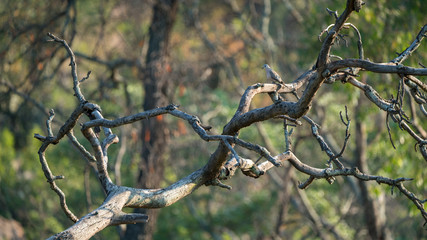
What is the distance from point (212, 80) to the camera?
13.4 m

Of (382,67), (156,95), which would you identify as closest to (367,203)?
(156,95)

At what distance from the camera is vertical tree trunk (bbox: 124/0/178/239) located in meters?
7.33

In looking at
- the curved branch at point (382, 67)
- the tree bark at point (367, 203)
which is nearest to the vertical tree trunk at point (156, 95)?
the tree bark at point (367, 203)

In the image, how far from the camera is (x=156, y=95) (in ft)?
24.0

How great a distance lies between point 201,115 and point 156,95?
3115mm

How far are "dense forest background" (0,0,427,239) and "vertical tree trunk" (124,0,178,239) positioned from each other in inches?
2.2

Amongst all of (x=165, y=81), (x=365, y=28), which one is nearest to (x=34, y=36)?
(x=165, y=81)

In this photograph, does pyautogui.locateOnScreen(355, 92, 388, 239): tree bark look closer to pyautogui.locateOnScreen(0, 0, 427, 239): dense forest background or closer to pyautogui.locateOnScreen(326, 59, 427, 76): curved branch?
pyautogui.locateOnScreen(0, 0, 427, 239): dense forest background

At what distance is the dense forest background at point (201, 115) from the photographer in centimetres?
776

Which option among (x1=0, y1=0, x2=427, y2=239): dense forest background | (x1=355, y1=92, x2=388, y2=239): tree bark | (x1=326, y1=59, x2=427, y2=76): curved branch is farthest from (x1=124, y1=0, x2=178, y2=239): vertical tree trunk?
(x1=326, y1=59, x2=427, y2=76): curved branch

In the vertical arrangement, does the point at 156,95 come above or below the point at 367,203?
above

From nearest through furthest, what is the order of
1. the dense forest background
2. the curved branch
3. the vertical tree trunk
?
the curved branch → the vertical tree trunk → the dense forest background

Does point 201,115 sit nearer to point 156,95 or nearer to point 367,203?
point 156,95

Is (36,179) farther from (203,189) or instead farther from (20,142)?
(203,189)
